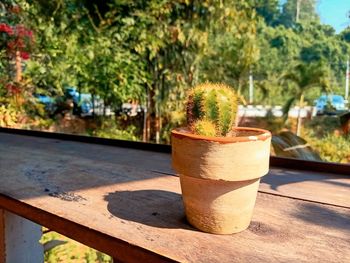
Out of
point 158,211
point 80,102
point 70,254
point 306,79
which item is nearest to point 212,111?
point 158,211

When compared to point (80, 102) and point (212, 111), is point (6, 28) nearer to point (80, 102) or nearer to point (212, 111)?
point (80, 102)

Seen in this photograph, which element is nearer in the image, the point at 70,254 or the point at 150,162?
the point at 150,162

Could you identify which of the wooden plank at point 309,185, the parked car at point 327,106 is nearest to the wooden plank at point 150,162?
the wooden plank at point 309,185

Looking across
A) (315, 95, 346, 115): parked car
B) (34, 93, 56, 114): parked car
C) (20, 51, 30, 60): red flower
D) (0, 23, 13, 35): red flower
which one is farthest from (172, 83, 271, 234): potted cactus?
(315, 95, 346, 115): parked car

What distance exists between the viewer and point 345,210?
80 centimetres

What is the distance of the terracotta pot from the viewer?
597 mm

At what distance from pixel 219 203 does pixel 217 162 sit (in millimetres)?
83

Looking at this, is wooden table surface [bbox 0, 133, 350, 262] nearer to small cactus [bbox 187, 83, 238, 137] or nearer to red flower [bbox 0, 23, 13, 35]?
small cactus [bbox 187, 83, 238, 137]

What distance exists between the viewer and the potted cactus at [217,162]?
598mm

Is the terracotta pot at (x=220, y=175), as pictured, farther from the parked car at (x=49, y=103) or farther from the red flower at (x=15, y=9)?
the parked car at (x=49, y=103)

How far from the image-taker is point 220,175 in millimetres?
596

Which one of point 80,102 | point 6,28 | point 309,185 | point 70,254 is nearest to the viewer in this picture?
point 309,185

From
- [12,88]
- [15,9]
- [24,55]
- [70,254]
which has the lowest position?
[70,254]

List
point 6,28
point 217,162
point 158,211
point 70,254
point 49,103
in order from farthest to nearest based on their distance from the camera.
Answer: point 49,103 → point 6,28 → point 70,254 → point 158,211 → point 217,162
